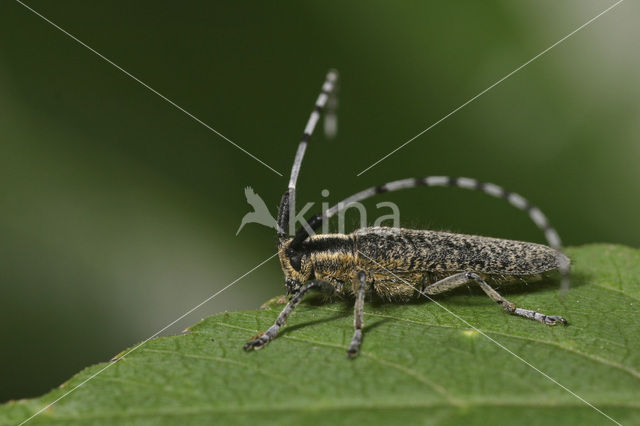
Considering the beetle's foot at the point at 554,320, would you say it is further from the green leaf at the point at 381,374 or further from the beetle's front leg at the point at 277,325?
the beetle's front leg at the point at 277,325

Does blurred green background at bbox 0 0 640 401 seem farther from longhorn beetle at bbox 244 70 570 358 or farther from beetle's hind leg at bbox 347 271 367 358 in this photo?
beetle's hind leg at bbox 347 271 367 358

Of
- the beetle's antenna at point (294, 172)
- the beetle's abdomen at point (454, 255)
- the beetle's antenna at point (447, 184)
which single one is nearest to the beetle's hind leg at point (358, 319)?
the beetle's abdomen at point (454, 255)

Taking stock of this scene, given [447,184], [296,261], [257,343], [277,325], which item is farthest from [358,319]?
[447,184]

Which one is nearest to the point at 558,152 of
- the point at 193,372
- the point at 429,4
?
the point at 429,4

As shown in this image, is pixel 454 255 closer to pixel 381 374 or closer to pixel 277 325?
pixel 277 325

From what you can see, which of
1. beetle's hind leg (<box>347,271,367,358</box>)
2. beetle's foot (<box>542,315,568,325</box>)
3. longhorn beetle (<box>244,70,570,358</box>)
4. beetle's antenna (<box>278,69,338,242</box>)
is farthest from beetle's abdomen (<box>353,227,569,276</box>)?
beetle's foot (<box>542,315,568,325</box>)

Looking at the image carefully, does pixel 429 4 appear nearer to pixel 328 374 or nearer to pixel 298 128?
pixel 298 128
